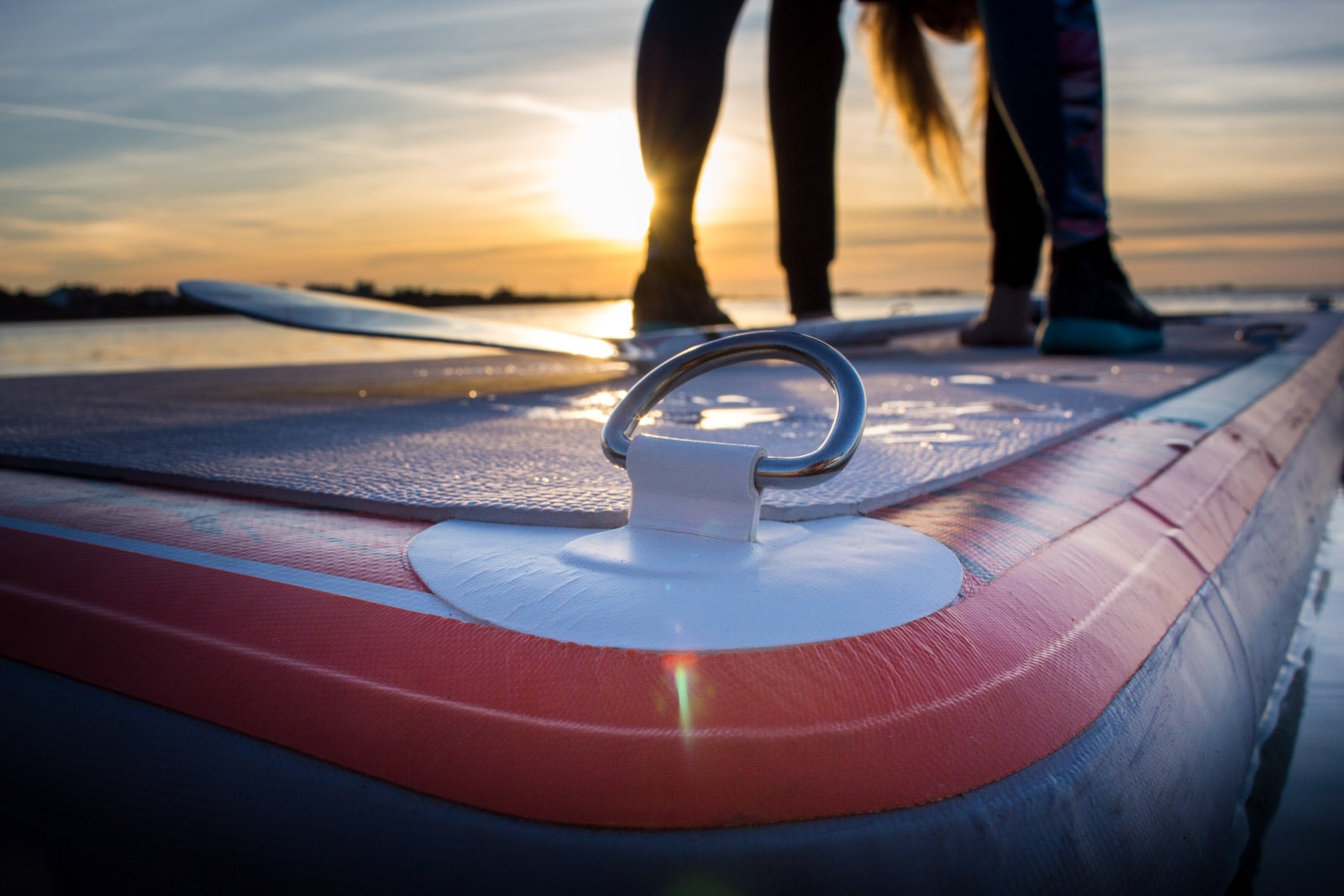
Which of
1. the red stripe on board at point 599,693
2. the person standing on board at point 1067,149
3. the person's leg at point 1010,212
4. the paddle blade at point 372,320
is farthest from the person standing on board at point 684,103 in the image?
the red stripe on board at point 599,693

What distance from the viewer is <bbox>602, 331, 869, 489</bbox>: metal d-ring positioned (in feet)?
1.47

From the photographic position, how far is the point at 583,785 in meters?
0.35

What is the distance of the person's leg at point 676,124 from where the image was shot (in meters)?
2.06

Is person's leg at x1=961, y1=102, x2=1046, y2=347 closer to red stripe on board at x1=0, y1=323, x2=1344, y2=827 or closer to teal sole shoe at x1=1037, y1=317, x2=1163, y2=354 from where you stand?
teal sole shoe at x1=1037, y1=317, x2=1163, y2=354

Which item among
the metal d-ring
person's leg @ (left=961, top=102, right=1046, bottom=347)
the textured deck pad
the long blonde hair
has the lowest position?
the textured deck pad

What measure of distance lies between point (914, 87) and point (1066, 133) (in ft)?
4.61

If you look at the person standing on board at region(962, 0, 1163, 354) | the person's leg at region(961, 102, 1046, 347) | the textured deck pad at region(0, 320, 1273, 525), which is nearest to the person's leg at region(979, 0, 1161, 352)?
the person standing on board at region(962, 0, 1163, 354)

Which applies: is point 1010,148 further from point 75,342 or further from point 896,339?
point 75,342

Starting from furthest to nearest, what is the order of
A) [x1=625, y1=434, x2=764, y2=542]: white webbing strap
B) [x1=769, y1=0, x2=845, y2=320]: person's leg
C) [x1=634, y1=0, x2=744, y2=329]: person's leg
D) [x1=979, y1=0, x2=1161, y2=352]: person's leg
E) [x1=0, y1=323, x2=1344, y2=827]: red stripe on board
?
1. [x1=769, y1=0, x2=845, y2=320]: person's leg
2. [x1=634, y1=0, x2=744, y2=329]: person's leg
3. [x1=979, y1=0, x2=1161, y2=352]: person's leg
4. [x1=625, y1=434, x2=764, y2=542]: white webbing strap
5. [x1=0, y1=323, x2=1344, y2=827]: red stripe on board

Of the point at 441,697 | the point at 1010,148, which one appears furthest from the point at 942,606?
the point at 1010,148

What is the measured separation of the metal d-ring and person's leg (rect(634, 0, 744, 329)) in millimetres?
1695

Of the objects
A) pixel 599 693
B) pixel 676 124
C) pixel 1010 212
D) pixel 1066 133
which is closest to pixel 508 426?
pixel 599 693

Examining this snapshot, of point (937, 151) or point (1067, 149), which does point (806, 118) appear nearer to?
point (937, 151)

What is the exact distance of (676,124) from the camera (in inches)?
83.4
